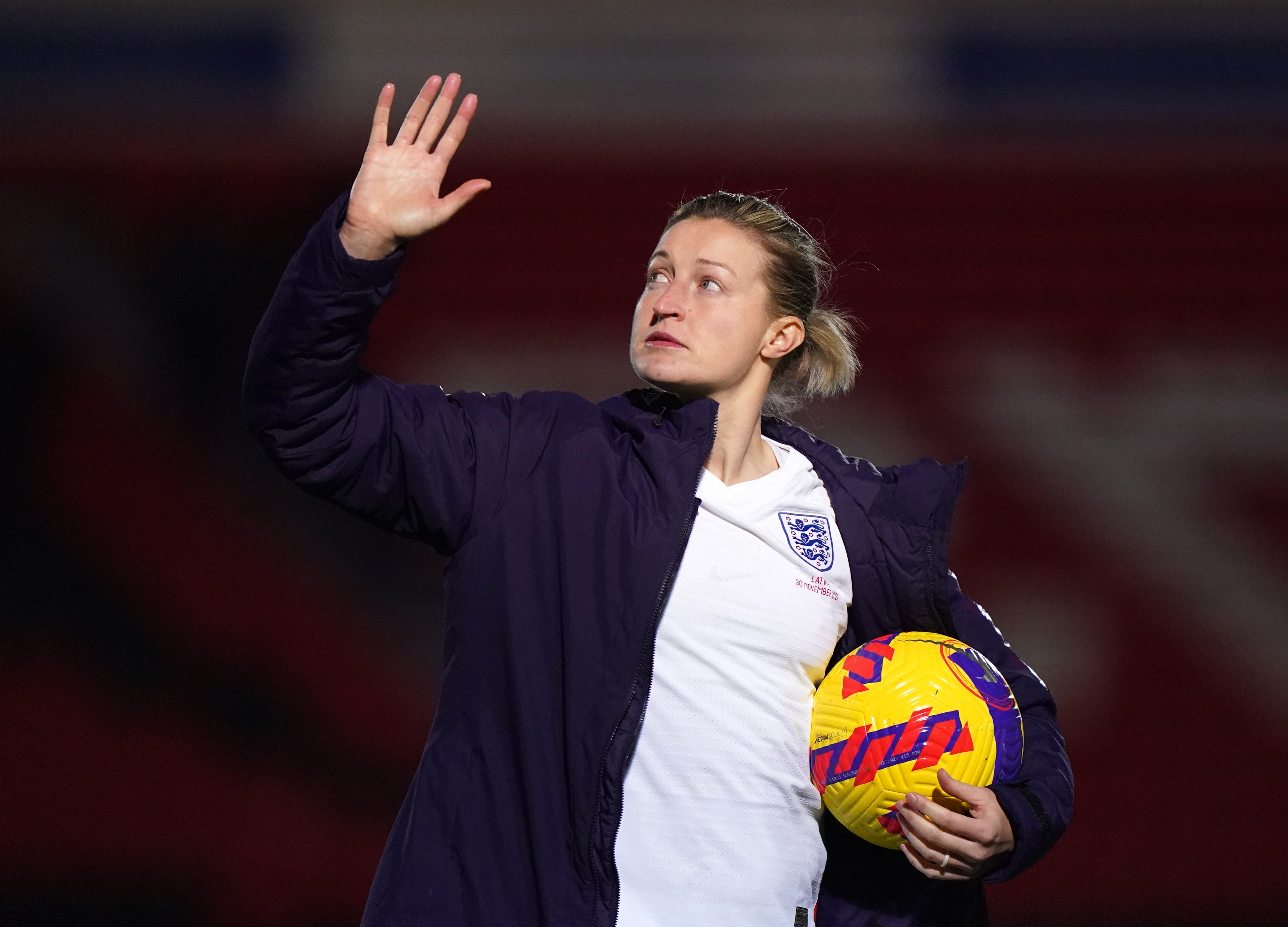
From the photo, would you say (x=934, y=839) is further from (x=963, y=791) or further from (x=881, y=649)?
(x=881, y=649)

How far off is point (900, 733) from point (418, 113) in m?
1.07

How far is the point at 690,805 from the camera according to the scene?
5.27 feet

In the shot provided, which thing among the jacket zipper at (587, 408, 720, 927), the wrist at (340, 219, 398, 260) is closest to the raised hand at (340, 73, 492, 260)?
the wrist at (340, 219, 398, 260)

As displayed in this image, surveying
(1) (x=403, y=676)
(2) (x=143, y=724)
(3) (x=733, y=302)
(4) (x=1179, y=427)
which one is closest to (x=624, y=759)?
(3) (x=733, y=302)

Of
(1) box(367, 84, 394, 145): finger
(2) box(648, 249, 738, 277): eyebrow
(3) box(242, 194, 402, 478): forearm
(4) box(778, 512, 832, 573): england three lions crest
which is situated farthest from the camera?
(2) box(648, 249, 738, 277): eyebrow

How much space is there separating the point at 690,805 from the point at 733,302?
31.3 inches

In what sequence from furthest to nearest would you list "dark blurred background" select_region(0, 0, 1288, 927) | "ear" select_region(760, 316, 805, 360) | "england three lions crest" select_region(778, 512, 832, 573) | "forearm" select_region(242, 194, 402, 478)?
"dark blurred background" select_region(0, 0, 1288, 927)
"ear" select_region(760, 316, 805, 360)
"england three lions crest" select_region(778, 512, 832, 573)
"forearm" select_region(242, 194, 402, 478)

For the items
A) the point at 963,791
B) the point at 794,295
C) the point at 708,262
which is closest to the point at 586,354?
the point at 794,295

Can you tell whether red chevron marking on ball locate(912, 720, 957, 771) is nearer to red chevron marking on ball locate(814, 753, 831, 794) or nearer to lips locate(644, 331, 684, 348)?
red chevron marking on ball locate(814, 753, 831, 794)

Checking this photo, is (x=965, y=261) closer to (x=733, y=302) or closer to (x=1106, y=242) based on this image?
(x=1106, y=242)

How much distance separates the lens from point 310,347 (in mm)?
1465

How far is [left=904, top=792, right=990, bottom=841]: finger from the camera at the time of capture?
163 centimetres

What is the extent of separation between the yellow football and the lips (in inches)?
21.5

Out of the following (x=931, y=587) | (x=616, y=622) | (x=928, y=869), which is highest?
(x=931, y=587)
